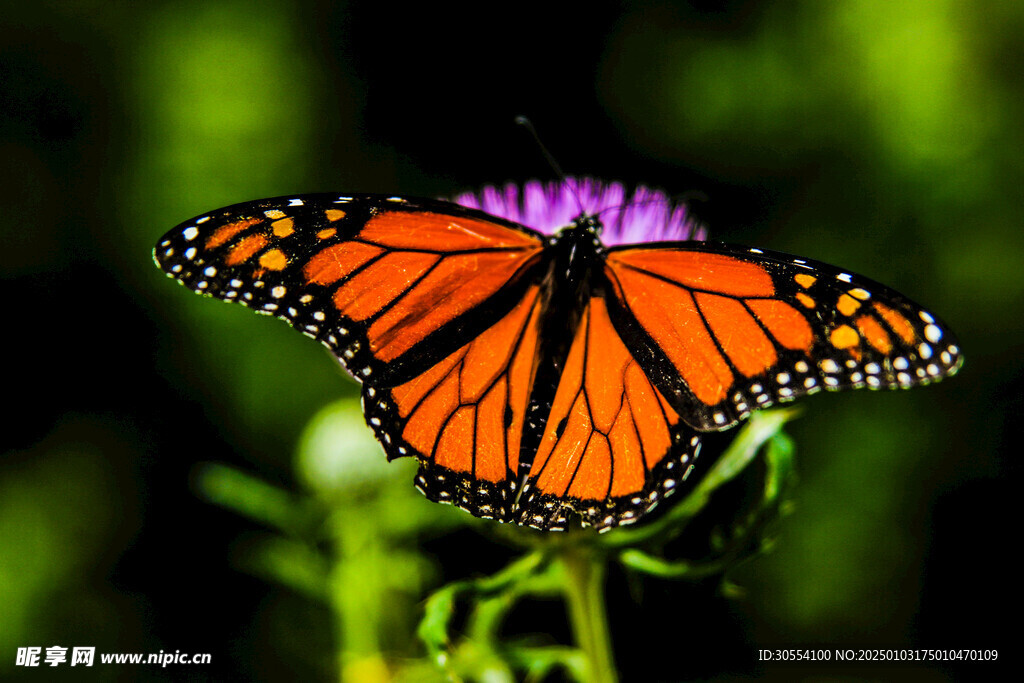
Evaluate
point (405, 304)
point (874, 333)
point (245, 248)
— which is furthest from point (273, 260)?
point (874, 333)

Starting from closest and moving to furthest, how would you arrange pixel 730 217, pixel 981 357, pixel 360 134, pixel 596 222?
pixel 596 222
pixel 981 357
pixel 730 217
pixel 360 134

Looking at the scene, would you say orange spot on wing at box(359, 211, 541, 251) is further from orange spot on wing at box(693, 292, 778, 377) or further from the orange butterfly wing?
orange spot on wing at box(693, 292, 778, 377)

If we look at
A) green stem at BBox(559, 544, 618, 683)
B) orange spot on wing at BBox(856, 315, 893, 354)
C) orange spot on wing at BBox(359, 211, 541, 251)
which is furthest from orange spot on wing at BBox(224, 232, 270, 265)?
orange spot on wing at BBox(856, 315, 893, 354)

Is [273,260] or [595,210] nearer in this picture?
[273,260]

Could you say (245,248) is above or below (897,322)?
above

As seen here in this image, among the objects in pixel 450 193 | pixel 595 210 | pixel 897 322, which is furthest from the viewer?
pixel 450 193

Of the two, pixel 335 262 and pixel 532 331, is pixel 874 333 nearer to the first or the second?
pixel 532 331

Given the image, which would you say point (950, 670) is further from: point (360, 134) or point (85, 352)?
point (85, 352)

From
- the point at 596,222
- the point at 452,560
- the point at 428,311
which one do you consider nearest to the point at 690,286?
the point at 596,222
